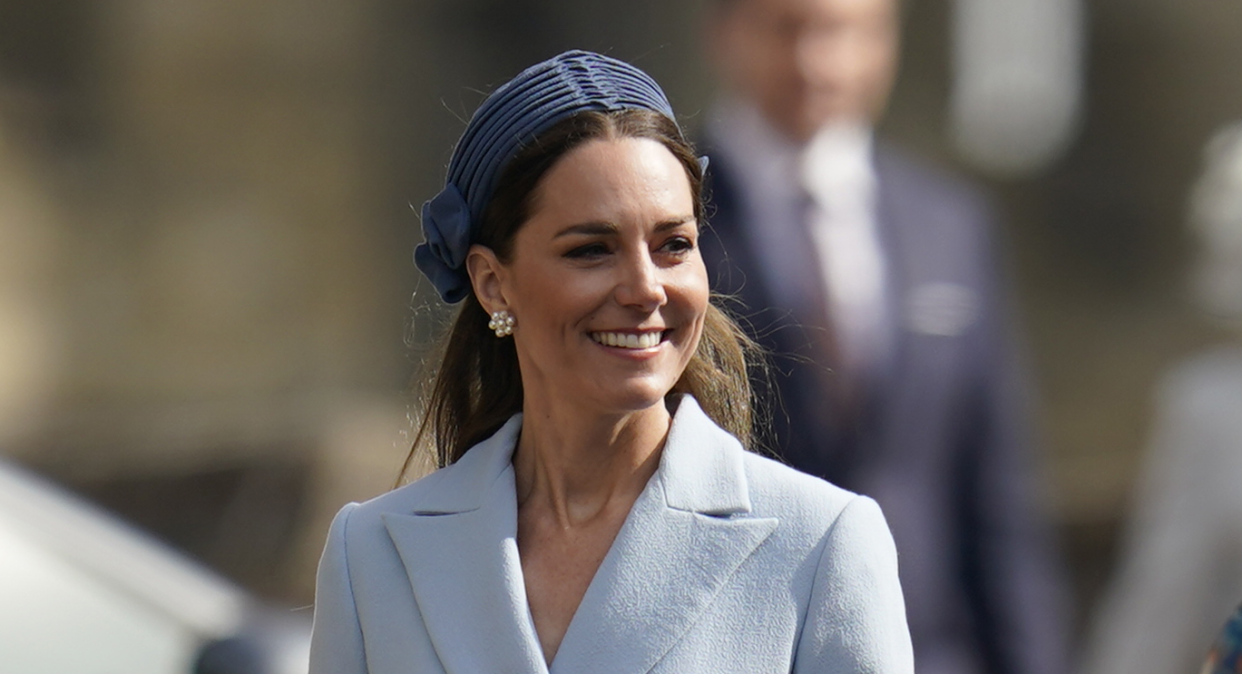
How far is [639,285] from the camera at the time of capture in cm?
224

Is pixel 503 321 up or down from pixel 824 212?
up

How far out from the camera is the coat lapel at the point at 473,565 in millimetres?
2254

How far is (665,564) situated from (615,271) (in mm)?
347

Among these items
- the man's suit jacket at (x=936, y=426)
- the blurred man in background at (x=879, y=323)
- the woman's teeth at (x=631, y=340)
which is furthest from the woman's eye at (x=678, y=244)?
the man's suit jacket at (x=936, y=426)

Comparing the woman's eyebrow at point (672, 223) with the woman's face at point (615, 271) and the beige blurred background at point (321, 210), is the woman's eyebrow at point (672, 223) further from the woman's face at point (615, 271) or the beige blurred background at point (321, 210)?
the beige blurred background at point (321, 210)

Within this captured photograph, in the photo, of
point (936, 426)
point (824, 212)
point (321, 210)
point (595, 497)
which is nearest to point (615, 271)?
point (595, 497)

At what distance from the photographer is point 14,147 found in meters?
9.68

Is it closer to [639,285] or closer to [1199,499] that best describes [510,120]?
[639,285]

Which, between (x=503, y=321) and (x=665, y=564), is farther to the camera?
(x=503, y=321)

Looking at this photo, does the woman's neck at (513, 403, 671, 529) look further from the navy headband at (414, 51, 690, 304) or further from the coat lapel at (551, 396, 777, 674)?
the navy headband at (414, 51, 690, 304)

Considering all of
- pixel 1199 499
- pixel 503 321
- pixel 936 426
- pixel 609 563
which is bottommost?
pixel 1199 499

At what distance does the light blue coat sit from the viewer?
7.18ft

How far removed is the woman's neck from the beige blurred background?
693 cm

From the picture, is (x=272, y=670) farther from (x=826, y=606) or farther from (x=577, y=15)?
(x=577, y=15)
